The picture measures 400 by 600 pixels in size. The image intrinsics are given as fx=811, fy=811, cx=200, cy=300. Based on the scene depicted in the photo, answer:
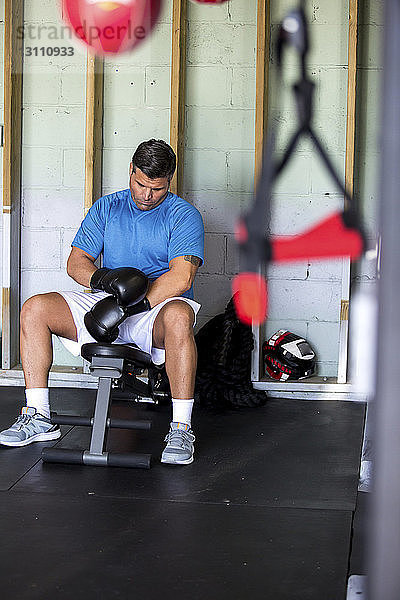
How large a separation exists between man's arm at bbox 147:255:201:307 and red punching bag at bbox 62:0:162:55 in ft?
5.19

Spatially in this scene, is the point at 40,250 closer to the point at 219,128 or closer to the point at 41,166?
the point at 41,166

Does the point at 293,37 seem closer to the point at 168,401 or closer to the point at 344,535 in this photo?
the point at 344,535

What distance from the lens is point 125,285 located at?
299cm

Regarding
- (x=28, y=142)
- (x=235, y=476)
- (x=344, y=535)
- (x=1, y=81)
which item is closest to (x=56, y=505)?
(x=235, y=476)

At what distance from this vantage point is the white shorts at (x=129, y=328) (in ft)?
10.6

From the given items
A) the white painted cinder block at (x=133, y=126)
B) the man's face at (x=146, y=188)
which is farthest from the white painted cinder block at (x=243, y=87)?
the man's face at (x=146, y=188)

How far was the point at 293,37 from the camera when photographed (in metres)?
0.89

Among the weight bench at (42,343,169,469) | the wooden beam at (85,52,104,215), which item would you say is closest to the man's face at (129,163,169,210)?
the weight bench at (42,343,169,469)

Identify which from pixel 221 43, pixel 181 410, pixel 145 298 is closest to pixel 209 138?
pixel 221 43

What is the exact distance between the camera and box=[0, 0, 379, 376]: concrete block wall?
169 inches

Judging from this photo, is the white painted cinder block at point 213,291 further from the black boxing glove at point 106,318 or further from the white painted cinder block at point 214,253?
the black boxing glove at point 106,318

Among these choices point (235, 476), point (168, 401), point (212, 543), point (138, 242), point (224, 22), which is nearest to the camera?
point (212, 543)

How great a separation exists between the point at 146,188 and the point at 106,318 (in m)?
0.65

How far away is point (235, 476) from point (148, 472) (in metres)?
0.31
